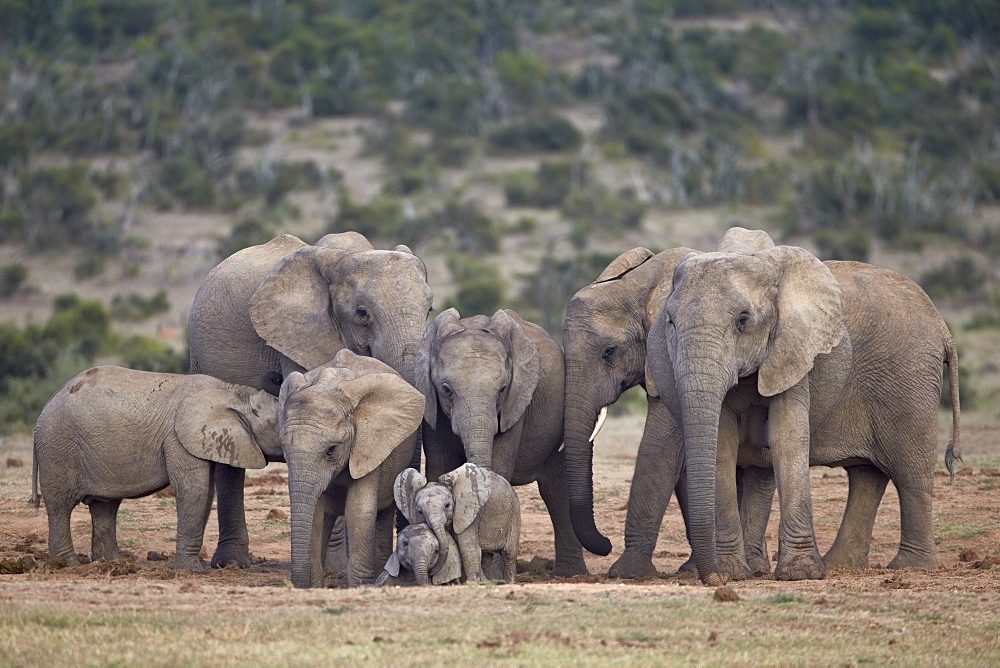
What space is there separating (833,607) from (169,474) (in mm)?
4583

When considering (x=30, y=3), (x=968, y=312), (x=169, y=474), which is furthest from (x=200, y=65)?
(x=169, y=474)

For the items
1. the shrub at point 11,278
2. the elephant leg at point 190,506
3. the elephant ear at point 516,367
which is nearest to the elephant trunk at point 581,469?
the elephant ear at point 516,367

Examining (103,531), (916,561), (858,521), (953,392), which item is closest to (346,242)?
(103,531)

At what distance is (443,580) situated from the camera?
8750 millimetres

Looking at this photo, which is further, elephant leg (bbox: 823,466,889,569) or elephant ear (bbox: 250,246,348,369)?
elephant ear (bbox: 250,246,348,369)

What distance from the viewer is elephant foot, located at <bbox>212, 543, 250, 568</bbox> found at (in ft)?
34.8

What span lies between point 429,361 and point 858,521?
10.7 feet

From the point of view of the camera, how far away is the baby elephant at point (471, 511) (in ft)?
28.6

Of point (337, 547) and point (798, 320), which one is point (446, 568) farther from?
point (798, 320)

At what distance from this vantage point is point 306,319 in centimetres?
1080

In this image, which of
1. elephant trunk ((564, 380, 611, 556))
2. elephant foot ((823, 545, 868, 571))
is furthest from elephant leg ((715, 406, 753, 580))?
elephant trunk ((564, 380, 611, 556))

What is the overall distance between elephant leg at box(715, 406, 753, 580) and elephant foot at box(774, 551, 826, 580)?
0.29 meters

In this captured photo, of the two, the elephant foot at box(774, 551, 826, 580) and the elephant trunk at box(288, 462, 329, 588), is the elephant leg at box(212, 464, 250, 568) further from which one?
the elephant foot at box(774, 551, 826, 580)

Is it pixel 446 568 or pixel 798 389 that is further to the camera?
pixel 798 389
